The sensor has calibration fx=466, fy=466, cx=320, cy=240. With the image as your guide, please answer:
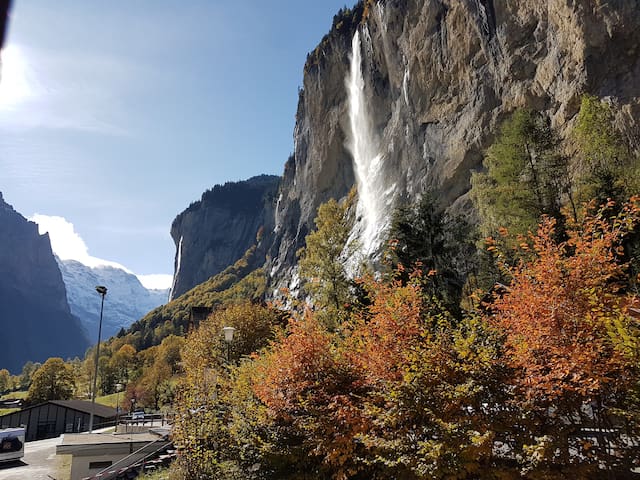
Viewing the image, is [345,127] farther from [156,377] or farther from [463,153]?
[156,377]

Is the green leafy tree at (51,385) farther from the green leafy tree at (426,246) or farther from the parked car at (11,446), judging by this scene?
the green leafy tree at (426,246)

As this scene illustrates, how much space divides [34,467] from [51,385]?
2436 inches

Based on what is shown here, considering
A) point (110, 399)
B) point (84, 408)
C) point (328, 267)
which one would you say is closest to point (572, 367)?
point (328, 267)

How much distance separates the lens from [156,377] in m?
82.8

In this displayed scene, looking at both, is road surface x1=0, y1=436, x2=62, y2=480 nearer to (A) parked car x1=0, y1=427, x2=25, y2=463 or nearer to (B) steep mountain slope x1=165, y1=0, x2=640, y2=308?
(A) parked car x1=0, y1=427, x2=25, y2=463

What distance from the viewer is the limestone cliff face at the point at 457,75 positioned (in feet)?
113

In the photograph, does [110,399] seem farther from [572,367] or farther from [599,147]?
[572,367]

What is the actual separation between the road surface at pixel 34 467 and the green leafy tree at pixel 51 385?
162 feet

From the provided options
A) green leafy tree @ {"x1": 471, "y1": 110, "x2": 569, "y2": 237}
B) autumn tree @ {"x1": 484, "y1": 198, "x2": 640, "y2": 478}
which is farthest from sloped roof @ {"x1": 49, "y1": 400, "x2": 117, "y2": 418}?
autumn tree @ {"x1": 484, "y1": 198, "x2": 640, "y2": 478}

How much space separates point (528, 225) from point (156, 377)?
7284cm

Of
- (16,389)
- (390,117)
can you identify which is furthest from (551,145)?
(16,389)

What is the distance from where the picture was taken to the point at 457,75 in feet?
166

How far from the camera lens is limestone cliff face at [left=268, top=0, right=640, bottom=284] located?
3444 cm

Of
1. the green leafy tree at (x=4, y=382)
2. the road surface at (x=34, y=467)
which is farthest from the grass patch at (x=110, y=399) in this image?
the green leafy tree at (x=4, y=382)
